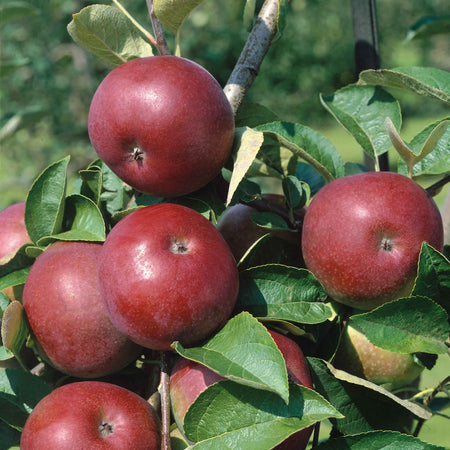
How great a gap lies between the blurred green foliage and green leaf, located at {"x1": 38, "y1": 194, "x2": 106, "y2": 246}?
346 mm

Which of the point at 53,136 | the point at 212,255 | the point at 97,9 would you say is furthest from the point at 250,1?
the point at 53,136

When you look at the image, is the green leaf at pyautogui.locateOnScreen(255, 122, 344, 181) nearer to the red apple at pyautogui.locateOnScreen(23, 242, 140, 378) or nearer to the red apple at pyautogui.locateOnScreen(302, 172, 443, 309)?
the red apple at pyautogui.locateOnScreen(302, 172, 443, 309)

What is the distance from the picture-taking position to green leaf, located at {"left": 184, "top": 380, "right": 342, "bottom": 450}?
0.61 meters

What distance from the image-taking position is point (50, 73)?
322cm

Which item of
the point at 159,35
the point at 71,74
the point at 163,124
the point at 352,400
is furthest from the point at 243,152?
the point at 71,74

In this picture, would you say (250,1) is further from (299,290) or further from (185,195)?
(299,290)

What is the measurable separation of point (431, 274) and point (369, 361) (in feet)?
0.57

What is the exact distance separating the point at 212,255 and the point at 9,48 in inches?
125

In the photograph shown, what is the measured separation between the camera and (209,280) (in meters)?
0.64

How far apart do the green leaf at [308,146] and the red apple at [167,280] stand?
0.18 meters

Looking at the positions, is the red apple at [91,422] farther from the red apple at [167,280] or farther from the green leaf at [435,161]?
the green leaf at [435,161]

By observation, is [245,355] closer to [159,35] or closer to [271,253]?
[271,253]

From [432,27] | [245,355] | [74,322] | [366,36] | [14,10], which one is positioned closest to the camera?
[245,355]

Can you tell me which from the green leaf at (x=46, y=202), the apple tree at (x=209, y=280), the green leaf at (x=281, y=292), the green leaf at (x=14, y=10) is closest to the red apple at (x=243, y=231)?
the apple tree at (x=209, y=280)
